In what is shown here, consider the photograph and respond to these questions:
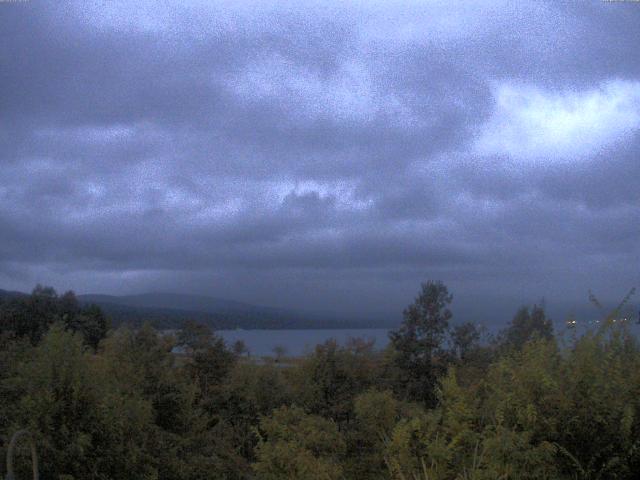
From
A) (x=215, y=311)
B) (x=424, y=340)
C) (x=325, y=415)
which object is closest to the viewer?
(x=325, y=415)

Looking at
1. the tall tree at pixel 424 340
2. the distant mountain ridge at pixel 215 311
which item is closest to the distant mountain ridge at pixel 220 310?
the distant mountain ridge at pixel 215 311

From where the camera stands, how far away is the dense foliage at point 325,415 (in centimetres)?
636

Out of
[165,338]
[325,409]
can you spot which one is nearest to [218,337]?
[165,338]

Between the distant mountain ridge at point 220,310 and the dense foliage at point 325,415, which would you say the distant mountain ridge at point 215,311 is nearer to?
the distant mountain ridge at point 220,310

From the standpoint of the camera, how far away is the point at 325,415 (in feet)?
47.3

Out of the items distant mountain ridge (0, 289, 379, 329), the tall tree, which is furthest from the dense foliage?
distant mountain ridge (0, 289, 379, 329)

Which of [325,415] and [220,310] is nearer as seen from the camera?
[325,415]

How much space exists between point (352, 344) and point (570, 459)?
10.0m

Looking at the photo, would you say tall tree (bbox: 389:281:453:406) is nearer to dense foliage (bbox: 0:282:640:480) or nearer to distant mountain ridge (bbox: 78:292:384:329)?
dense foliage (bbox: 0:282:640:480)

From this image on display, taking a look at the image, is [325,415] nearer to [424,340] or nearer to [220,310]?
[424,340]

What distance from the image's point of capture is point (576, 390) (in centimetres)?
643

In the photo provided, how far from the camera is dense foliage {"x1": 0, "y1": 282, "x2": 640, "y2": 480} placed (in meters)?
6.36

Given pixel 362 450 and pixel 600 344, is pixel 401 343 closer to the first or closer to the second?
pixel 362 450

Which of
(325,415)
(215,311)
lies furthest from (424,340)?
(215,311)
